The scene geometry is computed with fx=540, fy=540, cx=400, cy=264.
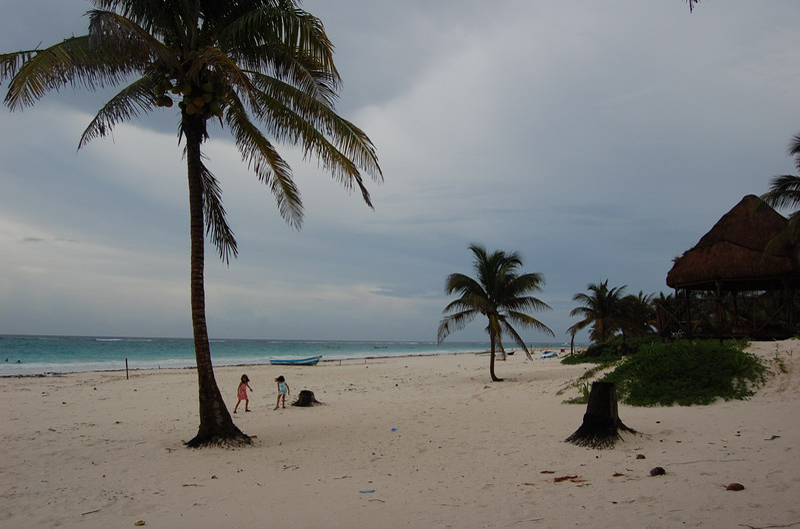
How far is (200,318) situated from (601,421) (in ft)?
21.4

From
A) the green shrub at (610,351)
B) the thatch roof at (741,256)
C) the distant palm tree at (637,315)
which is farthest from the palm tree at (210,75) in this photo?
the distant palm tree at (637,315)

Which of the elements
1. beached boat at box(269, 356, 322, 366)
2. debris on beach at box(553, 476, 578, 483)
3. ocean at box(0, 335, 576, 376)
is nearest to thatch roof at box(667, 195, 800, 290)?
debris on beach at box(553, 476, 578, 483)

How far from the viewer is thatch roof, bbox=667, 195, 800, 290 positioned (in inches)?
605

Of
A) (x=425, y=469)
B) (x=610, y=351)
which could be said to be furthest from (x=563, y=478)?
(x=610, y=351)

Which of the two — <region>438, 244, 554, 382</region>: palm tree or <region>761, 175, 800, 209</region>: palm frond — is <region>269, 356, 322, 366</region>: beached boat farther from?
<region>761, 175, 800, 209</region>: palm frond

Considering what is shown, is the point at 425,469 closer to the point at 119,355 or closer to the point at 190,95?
the point at 190,95

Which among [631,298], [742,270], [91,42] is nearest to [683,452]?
[91,42]

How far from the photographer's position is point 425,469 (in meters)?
7.03

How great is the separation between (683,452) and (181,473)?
6.60 meters

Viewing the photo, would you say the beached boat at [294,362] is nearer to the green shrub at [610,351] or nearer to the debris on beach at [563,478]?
the green shrub at [610,351]

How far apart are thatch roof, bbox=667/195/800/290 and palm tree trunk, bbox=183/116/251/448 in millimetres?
14264

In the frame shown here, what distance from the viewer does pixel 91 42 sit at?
23.6 feet

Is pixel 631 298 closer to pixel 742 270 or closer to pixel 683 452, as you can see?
pixel 742 270

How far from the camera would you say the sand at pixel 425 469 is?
4.98 m
